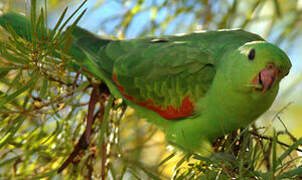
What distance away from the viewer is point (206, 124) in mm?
1781

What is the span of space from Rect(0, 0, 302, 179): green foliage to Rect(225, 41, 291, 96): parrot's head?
203 millimetres

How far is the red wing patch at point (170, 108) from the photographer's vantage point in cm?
185

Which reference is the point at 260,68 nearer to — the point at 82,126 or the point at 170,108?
the point at 170,108

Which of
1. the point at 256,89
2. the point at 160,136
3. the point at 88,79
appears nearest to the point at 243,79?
the point at 256,89

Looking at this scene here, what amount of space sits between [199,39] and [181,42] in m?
0.11

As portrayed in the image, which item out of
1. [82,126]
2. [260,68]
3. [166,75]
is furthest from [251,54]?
[82,126]

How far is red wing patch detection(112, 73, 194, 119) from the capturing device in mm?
1850

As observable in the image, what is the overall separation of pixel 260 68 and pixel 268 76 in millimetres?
54

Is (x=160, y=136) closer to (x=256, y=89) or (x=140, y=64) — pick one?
(x=140, y=64)

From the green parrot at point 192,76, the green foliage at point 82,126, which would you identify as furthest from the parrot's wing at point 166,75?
the green foliage at point 82,126

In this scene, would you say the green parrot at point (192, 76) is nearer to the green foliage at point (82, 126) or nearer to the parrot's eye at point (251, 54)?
the parrot's eye at point (251, 54)

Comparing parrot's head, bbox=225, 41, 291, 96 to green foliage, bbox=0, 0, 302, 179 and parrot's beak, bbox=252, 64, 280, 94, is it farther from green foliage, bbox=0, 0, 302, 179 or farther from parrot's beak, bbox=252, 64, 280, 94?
green foliage, bbox=0, 0, 302, 179

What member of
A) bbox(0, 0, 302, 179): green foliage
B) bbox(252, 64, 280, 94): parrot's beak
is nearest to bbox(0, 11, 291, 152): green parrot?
bbox(252, 64, 280, 94): parrot's beak

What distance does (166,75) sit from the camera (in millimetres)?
1878
